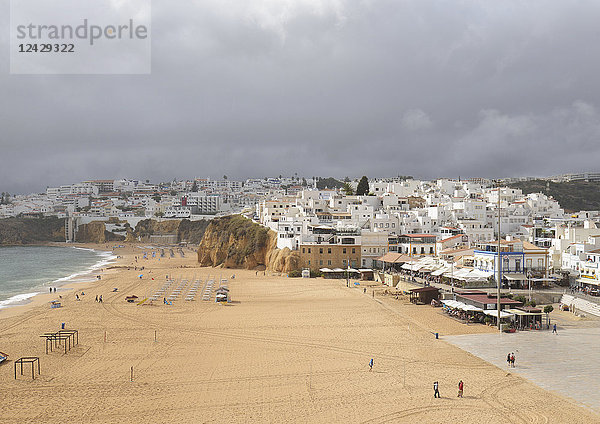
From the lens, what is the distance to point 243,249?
2430 inches

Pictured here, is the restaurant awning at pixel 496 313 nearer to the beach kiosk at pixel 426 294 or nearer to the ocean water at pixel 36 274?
the beach kiosk at pixel 426 294

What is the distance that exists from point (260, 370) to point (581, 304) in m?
23.2

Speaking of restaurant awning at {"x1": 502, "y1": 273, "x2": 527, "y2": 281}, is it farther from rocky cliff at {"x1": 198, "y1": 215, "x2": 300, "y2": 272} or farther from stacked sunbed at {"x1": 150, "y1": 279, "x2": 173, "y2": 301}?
stacked sunbed at {"x1": 150, "y1": 279, "x2": 173, "y2": 301}

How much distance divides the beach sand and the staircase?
891cm

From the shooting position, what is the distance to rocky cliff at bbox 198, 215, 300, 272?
53.5 meters

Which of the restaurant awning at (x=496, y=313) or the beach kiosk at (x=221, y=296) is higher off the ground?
the restaurant awning at (x=496, y=313)

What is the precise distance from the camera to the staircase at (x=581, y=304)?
29.8 metres

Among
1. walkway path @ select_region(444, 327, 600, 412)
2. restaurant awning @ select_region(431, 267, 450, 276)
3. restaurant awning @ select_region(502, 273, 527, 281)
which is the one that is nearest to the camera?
walkway path @ select_region(444, 327, 600, 412)

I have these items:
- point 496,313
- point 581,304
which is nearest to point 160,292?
point 496,313

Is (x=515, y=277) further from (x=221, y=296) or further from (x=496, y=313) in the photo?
(x=221, y=296)

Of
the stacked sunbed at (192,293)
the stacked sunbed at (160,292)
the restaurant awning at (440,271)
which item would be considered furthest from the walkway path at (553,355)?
the stacked sunbed at (160,292)

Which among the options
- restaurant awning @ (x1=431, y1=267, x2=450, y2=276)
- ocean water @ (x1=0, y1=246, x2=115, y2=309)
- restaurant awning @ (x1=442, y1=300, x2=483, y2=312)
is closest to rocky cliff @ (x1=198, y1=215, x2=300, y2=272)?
ocean water @ (x1=0, y1=246, x2=115, y2=309)

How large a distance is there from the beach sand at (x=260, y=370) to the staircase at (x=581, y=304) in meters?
8.91

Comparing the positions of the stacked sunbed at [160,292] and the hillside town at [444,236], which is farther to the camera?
the stacked sunbed at [160,292]
